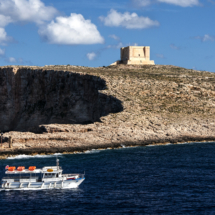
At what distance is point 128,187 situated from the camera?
191 ft

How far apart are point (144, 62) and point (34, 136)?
74.0m

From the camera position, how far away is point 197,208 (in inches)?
1897

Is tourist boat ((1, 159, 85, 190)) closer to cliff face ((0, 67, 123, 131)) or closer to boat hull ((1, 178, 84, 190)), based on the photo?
boat hull ((1, 178, 84, 190))

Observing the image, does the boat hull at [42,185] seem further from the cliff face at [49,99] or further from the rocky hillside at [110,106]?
the cliff face at [49,99]

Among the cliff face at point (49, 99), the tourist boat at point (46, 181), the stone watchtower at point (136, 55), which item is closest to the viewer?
the tourist boat at point (46, 181)

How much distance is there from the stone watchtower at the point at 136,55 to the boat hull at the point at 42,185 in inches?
3780

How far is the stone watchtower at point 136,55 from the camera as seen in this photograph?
498 ft

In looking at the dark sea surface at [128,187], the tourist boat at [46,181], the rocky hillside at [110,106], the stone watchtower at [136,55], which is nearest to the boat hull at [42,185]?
the tourist boat at [46,181]

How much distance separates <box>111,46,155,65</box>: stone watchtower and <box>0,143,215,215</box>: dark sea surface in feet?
232

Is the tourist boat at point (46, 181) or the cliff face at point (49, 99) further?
the cliff face at point (49, 99)

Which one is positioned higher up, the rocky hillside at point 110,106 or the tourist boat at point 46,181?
the rocky hillside at point 110,106

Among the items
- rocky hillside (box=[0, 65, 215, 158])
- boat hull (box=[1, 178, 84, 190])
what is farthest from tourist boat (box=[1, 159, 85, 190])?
rocky hillside (box=[0, 65, 215, 158])

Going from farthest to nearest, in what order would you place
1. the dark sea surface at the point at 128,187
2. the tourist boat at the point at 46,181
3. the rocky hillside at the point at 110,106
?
the rocky hillside at the point at 110,106 → the tourist boat at the point at 46,181 → the dark sea surface at the point at 128,187

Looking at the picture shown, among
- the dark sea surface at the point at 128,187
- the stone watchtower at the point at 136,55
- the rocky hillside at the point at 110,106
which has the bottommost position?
the dark sea surface at the point at 128,187
